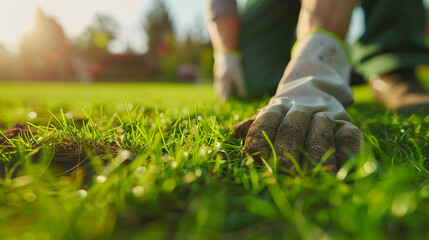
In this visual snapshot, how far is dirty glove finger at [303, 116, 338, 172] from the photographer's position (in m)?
0.84

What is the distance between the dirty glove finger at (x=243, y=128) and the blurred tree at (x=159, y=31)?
41.0m

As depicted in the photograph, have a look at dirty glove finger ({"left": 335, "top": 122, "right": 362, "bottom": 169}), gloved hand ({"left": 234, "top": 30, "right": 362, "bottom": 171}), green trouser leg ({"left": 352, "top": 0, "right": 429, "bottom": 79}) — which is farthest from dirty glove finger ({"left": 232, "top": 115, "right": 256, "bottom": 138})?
green trouser leg ({"left": 352, "top": 0, "right": 429, "bottom": 79})

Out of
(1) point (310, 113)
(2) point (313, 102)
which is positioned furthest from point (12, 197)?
(2) point (313, 102)

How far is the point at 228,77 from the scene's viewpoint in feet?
9.50

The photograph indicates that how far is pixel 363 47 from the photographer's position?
322cm

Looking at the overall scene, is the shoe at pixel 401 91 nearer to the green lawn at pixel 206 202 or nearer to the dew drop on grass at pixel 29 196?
the green lawn at pixel 206 202

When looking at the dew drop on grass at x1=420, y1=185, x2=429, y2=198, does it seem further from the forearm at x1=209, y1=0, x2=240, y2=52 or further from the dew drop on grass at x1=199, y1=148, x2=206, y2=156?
the forearm at x1=209, y1=0, x2=240, y2=52

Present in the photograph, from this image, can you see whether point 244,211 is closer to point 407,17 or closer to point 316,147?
point 316,147

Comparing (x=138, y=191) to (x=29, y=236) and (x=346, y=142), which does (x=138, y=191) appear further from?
(x=346, y=142)

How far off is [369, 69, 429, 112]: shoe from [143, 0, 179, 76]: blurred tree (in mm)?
39607

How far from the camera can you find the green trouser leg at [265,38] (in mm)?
3973

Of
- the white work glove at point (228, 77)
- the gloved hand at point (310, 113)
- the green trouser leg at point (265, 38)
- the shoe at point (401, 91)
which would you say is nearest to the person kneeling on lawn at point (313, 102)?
the gloved hand at point (310, 113)

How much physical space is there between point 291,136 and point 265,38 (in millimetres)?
3529

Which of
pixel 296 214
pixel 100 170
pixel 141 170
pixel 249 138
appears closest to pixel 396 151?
pixel 249 138
